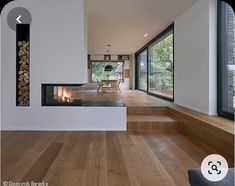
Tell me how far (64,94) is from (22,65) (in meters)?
1.02

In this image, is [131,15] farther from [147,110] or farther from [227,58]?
[227,58]

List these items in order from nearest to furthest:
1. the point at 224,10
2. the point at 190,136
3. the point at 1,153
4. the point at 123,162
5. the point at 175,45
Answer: the point at 123,162 < the point at 1,153 < the point at 224,10 < the point at 190,136 < the point at 175,45

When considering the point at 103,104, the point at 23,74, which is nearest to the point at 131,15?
the point at 103,104

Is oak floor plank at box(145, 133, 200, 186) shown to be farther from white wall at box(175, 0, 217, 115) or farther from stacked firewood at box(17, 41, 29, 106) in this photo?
stacked firewood at box(17, 41, 29, 106)

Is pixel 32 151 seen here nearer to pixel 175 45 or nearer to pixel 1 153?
pixel 1 153

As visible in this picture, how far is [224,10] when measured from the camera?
13.3ft

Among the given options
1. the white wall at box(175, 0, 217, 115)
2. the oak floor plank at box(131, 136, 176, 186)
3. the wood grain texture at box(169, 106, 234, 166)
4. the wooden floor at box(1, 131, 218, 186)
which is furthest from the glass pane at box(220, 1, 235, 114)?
the oak floor plank at box(131, 136, 176, 186)

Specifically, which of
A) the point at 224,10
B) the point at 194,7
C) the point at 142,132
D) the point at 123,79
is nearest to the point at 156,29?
the point at 194,7

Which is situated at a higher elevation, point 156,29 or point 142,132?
point 156,29

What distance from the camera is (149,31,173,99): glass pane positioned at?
7152 millimetres

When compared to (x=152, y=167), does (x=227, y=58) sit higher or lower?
higher

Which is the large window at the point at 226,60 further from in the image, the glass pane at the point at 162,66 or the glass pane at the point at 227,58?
the glass pane at the point at 162,66

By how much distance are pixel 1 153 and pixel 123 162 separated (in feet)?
5.64

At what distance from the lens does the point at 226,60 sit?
4.07 meters
